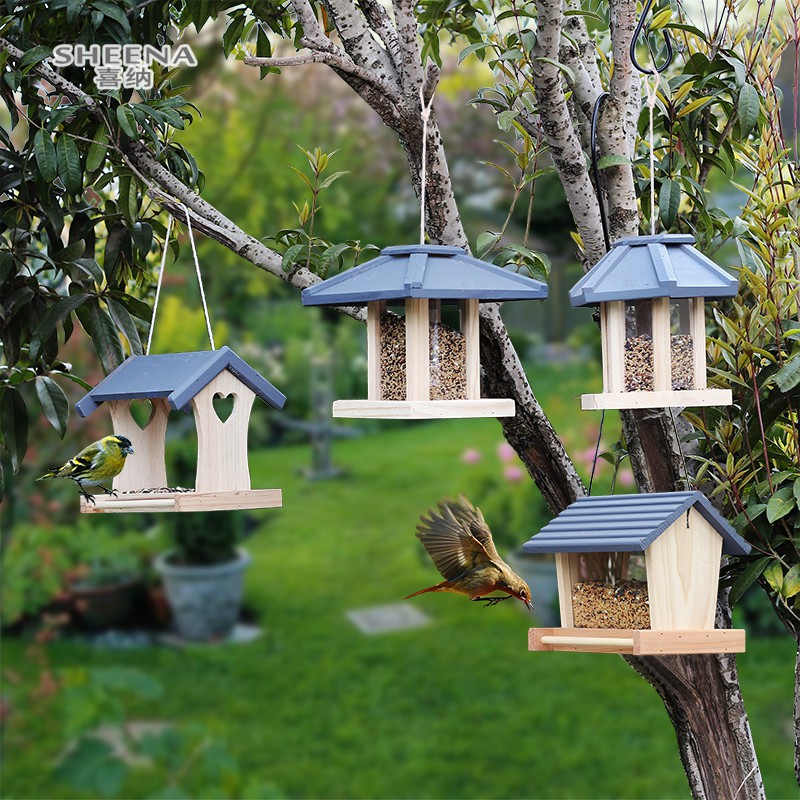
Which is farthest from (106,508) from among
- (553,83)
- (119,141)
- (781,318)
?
(781,318)

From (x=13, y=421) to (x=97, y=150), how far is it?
62cm

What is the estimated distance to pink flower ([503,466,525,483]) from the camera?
238 inches

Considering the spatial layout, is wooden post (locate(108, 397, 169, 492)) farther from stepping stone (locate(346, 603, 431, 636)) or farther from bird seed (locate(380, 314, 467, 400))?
stepping stone (locate(346, 603, 431, 636))

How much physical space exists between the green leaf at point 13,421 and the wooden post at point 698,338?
4.56ft

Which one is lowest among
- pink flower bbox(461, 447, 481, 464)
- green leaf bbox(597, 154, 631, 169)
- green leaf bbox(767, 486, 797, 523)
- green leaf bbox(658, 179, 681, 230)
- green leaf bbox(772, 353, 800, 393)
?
green leaf bbox(767, 486, 797, 523)

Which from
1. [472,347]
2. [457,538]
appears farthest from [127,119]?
[457,538]

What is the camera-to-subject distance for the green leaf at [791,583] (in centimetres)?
192

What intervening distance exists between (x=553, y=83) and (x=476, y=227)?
5054 millimetres

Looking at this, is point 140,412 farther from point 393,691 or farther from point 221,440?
point 393,691

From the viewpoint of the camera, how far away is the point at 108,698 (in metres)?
5.51

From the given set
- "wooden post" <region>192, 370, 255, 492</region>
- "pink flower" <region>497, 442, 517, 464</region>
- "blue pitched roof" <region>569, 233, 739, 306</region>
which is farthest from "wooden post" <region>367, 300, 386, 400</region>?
"pink flower" <region>497, 442, 517, 464</region>

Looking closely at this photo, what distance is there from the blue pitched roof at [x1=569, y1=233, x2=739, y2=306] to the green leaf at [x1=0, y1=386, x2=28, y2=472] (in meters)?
1.23

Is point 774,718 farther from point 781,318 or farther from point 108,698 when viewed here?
point 781,318

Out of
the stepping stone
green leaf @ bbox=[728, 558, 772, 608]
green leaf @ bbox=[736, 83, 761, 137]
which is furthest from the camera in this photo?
the stepping stone
